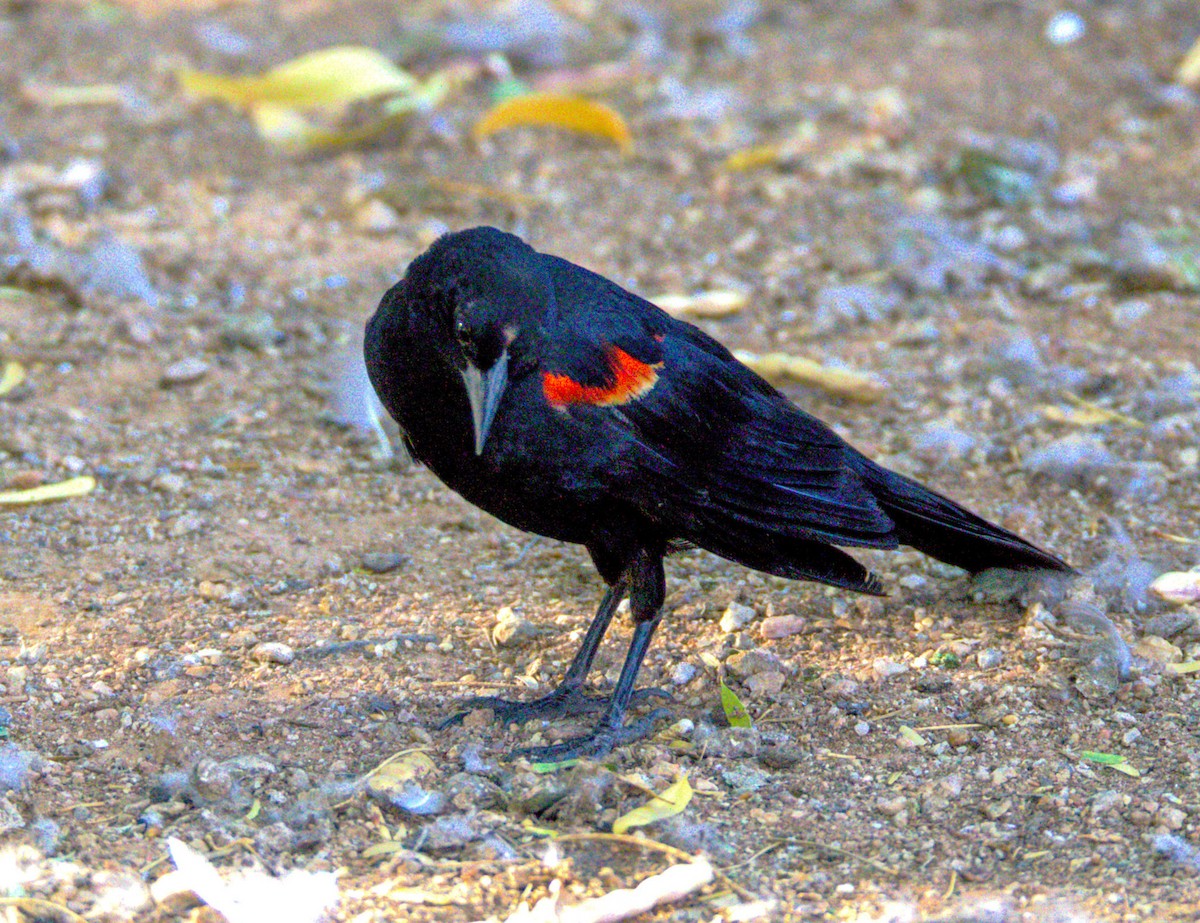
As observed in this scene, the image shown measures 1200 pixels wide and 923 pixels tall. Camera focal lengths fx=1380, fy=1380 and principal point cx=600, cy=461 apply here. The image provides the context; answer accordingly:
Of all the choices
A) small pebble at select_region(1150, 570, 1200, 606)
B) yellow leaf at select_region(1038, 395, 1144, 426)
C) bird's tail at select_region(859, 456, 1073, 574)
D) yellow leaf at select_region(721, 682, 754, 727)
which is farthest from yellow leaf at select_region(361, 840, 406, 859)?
yellow leaf at select_region(1038, 395, 1144, 426)

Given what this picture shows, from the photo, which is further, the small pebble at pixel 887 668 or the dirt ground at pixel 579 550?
the small pebble at pixel 887 668

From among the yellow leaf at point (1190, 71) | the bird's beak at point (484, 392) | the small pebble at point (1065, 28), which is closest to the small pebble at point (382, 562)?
the bird's beak at point (484, 392)

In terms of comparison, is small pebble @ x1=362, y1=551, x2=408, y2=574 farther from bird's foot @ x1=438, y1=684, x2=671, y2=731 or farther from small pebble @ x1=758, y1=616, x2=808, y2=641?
small pebble @ x1=758, y1=616, x2=808, y2=641

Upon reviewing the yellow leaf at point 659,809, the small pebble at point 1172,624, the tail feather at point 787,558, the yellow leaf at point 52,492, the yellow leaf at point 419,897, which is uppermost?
the tail feather at point 787,558

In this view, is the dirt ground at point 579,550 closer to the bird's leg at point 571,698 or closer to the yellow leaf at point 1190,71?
the bird's leg at point 571,698

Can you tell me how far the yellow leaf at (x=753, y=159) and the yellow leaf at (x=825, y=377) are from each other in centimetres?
182

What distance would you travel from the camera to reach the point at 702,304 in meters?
5.07

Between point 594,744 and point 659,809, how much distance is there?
38 cm

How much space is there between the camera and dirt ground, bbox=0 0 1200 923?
271 cm

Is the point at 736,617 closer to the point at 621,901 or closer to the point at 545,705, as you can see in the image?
the point at 545,705

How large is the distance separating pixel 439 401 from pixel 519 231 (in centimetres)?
270

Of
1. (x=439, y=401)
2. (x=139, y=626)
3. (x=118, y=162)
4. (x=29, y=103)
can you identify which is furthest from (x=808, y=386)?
(x=29, y=103)

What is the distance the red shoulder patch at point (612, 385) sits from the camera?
9.76 ft

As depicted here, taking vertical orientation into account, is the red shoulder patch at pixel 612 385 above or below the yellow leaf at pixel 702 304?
above
